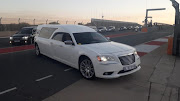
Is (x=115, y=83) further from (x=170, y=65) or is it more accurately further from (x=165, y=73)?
(x=170, y=65)

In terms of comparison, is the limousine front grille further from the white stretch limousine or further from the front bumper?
the front bumper

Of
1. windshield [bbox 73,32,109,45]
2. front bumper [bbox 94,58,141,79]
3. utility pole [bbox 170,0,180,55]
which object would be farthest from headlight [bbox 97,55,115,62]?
utility pole [bbox 170,0,180,55]

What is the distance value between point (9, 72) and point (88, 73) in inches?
124

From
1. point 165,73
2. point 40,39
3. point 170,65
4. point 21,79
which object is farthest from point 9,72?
point 170,65

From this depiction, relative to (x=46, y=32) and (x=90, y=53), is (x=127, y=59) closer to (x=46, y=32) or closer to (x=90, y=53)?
(x=90, y=53)

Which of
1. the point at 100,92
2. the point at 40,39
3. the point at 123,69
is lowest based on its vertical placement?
the point at 100,92

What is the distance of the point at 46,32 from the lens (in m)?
8.19

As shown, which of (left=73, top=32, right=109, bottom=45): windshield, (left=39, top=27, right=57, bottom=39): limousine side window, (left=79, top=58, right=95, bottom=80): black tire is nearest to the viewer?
(left=79, top=58, right=95, bottom=80): black tire

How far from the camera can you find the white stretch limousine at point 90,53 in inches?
196

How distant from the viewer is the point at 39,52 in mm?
8961

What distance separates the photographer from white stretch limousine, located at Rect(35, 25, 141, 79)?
16.3 feet

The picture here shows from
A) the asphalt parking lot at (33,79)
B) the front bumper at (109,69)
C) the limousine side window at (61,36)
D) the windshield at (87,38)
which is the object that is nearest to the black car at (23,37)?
the asphalt parking lot at (33,79)

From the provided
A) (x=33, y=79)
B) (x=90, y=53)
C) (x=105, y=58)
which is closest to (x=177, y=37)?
(x=105, y=58)

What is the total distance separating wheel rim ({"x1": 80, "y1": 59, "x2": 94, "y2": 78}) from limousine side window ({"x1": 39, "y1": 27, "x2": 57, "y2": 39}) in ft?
9.41
